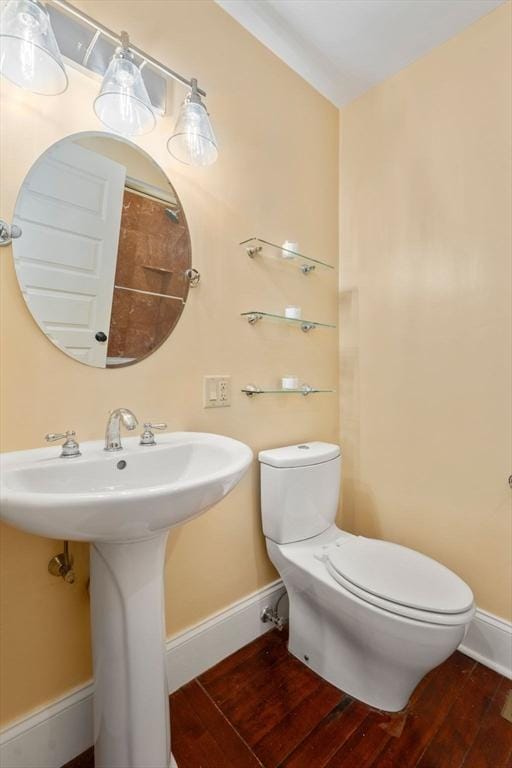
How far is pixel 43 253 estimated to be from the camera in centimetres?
92

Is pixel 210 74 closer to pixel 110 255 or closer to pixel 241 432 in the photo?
pixel 110 255

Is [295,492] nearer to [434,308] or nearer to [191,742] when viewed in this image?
[191,742]

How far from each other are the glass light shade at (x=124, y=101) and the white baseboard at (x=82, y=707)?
1.59m

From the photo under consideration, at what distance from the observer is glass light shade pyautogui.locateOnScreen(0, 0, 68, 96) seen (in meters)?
0.79

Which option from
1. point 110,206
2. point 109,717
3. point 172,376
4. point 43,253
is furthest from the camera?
point 172,376

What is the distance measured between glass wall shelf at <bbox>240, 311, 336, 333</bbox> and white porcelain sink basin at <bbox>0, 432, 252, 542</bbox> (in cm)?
51

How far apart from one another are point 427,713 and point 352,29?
8.09 ft

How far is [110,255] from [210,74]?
2.65 ft

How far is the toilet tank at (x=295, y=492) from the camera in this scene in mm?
1316

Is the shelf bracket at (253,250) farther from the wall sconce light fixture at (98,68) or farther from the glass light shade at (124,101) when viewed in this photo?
the glass light shade at (124,101)

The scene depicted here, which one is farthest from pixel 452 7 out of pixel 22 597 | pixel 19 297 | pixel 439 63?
pixel 22 597

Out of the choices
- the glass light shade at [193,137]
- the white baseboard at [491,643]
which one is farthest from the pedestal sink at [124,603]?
the white baseboard at [491,643]

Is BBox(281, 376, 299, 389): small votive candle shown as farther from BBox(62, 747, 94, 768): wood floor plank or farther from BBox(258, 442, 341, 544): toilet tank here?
BBox(62, 747, 94, 768): wood floor plank

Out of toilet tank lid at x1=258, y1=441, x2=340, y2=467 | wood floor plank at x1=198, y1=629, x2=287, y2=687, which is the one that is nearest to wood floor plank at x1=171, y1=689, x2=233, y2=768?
wood floor plank at x1=198, y1=629, x2=287, y2=687
